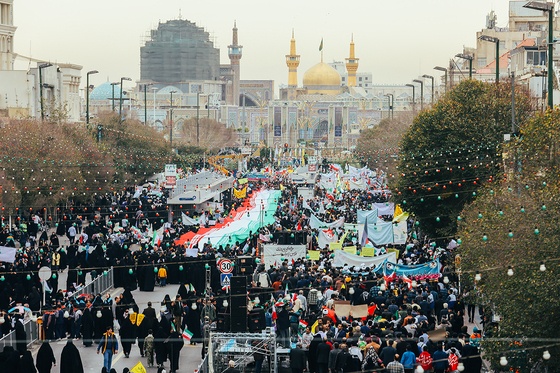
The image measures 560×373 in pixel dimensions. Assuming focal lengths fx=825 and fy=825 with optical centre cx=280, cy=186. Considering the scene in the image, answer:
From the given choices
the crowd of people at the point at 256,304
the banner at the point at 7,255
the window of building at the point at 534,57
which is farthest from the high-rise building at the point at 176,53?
the banner at the point at 7,255

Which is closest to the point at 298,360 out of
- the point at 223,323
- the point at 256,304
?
the point at 223,323

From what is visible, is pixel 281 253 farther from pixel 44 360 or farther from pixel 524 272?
pixel 524 272

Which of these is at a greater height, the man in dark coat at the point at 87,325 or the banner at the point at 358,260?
the banner at the point at 358,260

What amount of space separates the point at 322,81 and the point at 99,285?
114201mm

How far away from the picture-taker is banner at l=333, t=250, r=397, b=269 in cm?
1977

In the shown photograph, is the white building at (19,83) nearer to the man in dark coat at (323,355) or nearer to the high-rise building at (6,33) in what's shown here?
the high-rise building at (6,33)

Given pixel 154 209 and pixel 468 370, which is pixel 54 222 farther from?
pixel 468 370

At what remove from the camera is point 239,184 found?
45969 millimetres

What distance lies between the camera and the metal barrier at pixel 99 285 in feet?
62.4

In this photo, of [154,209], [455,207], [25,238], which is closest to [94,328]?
[25,238]

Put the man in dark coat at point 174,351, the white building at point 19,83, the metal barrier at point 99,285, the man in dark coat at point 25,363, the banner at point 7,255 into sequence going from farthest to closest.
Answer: the white building at point 19,83 < the banner at point 7,255 < the metal barrier at point 99,285 < the man in dark coat at point 174,351 < the man in dark coat at point 25,363

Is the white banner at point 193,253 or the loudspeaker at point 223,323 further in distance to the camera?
the white banner at point 193,253

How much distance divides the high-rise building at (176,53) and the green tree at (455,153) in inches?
4449

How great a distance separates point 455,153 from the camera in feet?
88.5
